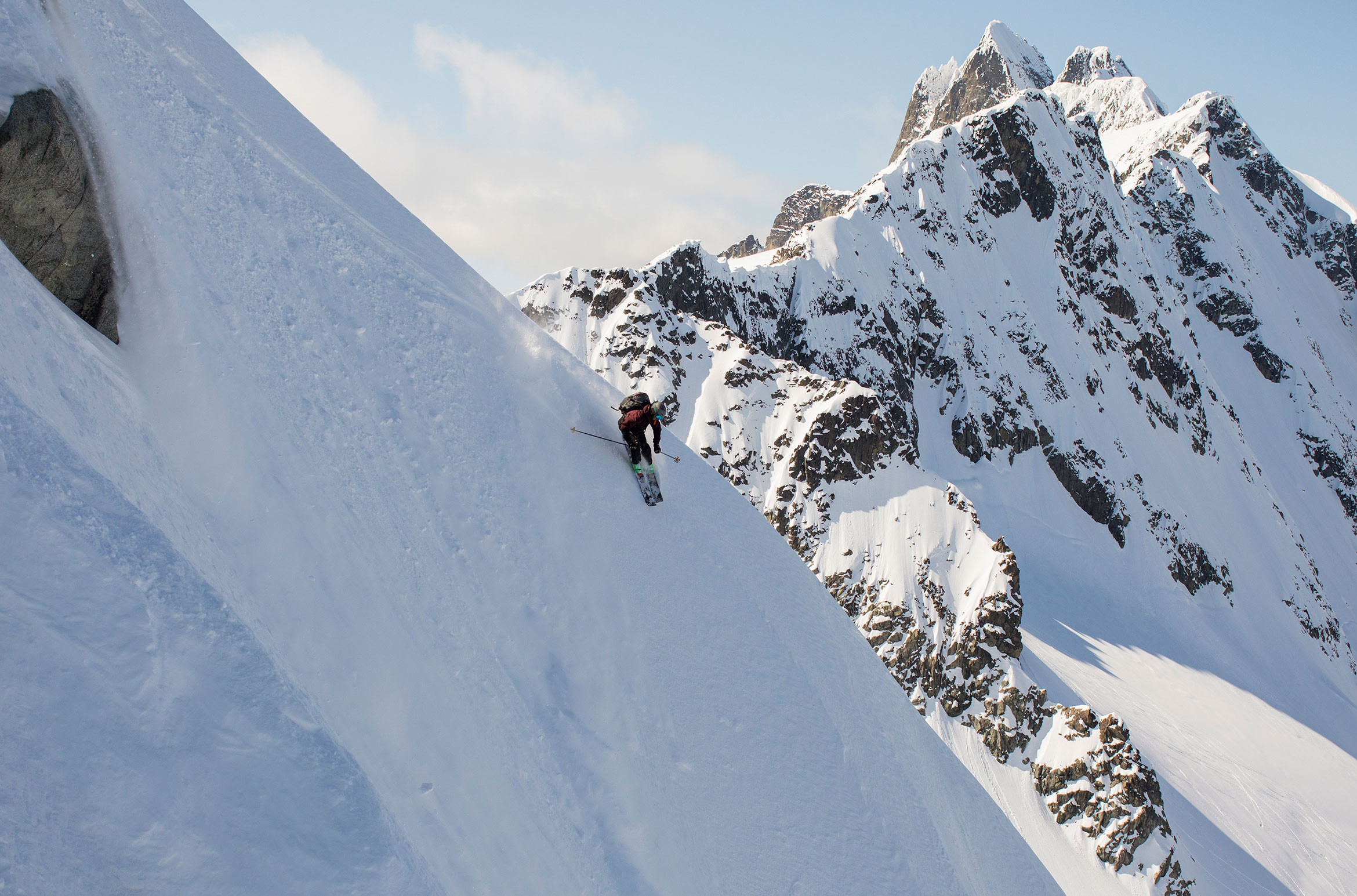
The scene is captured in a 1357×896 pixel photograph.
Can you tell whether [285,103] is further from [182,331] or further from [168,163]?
[182,331]

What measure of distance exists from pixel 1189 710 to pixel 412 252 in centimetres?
6948

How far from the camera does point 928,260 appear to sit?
284 ft

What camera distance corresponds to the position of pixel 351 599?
7969 mm

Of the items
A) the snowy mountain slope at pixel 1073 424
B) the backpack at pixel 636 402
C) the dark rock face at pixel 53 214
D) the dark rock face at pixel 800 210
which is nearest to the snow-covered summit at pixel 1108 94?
the snowy mountain slope at pixel 1073 424

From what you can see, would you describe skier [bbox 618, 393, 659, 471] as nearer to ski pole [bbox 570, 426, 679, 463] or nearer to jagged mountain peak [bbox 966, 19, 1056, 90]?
ski pole [bbox 570, 426, 679, 463]

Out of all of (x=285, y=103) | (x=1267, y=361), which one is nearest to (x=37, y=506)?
(x=285, y=103)

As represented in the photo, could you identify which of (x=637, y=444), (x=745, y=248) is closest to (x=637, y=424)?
(x=637, y=444)

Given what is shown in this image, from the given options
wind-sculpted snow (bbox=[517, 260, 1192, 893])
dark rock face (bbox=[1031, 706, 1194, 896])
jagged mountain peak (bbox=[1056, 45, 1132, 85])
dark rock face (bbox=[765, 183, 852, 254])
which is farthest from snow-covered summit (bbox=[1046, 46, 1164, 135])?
dark rock face (bbox=[1031, 706, 1194, 896])

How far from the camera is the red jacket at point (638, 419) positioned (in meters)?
12.3

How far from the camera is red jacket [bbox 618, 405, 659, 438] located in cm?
1233

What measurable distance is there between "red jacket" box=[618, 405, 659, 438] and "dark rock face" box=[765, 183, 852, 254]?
143947 mm

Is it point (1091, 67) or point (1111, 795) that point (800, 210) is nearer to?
point (1091, 67)

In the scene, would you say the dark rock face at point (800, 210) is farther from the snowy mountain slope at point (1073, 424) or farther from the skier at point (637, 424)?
the skier at point (637, 424)

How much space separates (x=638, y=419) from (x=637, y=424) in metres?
0.08
